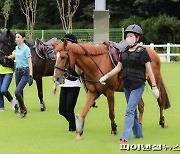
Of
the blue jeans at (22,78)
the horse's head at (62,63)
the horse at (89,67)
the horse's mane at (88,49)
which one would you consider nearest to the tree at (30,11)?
the blue jeans at (22,78)

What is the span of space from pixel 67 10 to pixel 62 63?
38.9 meters

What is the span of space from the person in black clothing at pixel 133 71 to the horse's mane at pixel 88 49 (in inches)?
35.2

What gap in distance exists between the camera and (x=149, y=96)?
1538cm

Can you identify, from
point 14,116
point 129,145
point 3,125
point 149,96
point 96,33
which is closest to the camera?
point 129,145

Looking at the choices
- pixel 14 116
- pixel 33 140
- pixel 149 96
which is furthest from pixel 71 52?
pixel 149 96

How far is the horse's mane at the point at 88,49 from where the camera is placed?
891cm

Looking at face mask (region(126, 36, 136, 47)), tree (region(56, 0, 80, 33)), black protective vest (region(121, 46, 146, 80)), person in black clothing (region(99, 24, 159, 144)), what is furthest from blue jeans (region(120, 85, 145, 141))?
tree (region(56, 0, 80, 33))

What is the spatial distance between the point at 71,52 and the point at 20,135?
188 cm

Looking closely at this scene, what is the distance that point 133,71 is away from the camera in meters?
8.31

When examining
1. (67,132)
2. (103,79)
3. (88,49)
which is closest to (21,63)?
(67,132)

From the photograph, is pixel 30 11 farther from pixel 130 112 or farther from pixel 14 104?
pixel 130 112

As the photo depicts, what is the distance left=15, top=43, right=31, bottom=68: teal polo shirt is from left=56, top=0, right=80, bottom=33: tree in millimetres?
31590

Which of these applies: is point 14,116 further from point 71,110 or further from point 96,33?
point 96,33

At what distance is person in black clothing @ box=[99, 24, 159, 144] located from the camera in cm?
823
